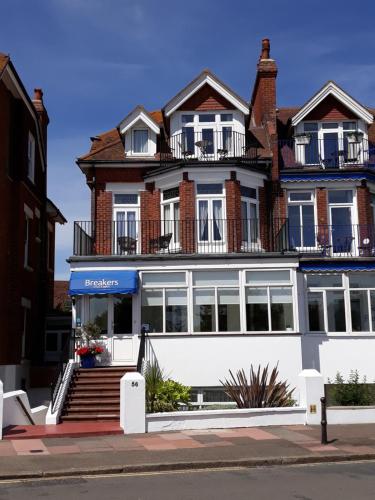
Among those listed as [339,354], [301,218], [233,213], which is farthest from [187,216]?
[339,354]

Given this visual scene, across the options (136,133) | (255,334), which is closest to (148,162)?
(136,133)

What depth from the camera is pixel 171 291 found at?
2077 centimetres

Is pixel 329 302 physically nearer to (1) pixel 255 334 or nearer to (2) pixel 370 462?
(1) pixel 255 334

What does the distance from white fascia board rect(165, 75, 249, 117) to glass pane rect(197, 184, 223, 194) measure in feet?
9.90

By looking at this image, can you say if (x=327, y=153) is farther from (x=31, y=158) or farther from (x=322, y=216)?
(x=31, y=158)

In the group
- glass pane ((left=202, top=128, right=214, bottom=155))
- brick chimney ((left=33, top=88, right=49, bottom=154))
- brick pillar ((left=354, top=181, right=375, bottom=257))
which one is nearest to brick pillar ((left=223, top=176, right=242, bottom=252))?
glass pane ((left=202, top=128, right=214, bottom=155))

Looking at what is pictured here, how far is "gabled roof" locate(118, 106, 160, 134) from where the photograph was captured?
918 inches

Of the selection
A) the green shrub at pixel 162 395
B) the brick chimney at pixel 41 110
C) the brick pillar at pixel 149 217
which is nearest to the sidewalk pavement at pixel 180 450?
the green shrub at pixel 162 395

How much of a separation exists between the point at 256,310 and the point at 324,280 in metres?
2.89

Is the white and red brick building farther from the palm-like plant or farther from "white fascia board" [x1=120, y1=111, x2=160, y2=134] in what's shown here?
the palm-like plant

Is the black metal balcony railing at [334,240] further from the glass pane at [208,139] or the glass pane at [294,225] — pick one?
the glass pane at [208,139]

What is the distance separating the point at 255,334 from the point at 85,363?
17.5 ft

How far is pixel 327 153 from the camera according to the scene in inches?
942

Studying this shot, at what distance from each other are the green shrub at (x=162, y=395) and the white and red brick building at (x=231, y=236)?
110 inches
